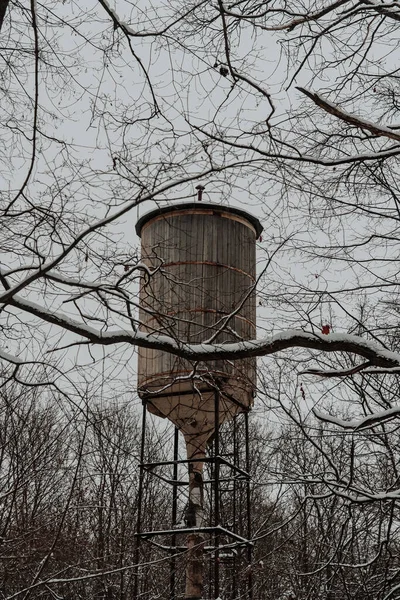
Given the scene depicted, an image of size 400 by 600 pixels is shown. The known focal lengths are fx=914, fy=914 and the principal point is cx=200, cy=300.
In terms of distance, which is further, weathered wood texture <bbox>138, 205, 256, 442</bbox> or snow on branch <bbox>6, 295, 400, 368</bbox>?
weathered wood texture <bbox>138, 205, 256, 442</bbox>

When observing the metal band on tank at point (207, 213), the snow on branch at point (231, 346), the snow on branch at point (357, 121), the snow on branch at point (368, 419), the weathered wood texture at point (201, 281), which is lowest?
the snow on branch at point (368, 419)

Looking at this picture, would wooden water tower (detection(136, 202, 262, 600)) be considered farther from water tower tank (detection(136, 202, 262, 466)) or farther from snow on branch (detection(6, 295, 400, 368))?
snow on branch (detection(6, 295, 400, 368))

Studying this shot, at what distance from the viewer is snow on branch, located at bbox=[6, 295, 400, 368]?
593cm

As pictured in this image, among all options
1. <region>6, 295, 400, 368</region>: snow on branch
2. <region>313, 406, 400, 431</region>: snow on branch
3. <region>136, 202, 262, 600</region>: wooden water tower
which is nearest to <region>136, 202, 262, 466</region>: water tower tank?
<region>136, 202, 262, 600</region>: wooden water tower

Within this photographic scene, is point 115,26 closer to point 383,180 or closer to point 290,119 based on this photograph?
point 290,119

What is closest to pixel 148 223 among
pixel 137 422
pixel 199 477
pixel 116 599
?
pixel 199 477

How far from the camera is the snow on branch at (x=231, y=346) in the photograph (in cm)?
593

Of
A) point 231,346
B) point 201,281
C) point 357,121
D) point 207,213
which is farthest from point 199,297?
point 357,121

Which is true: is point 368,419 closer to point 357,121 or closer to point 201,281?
point 357,121

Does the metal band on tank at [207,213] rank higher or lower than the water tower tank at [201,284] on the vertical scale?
higher

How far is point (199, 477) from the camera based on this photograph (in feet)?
39.2

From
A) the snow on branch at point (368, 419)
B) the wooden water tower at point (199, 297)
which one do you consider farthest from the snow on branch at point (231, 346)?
the wooden water tower at point (199, 297)

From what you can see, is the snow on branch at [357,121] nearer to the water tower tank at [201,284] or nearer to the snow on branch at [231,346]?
the snow on branch at [231,346]

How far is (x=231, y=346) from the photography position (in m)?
6.43
